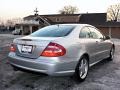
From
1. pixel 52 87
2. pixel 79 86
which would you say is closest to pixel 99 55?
pixel 79 86

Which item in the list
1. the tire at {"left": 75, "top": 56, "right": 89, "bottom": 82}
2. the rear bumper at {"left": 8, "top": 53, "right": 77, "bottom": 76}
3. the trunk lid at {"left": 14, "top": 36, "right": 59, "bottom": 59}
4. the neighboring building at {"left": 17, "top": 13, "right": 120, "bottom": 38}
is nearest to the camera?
the rear bumper at {"left": 8, "top": 53, "right": 77, "bottom": 76}

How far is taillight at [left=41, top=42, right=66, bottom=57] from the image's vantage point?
4617mm

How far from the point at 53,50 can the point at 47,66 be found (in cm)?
37

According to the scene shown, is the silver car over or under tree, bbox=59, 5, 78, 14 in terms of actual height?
under

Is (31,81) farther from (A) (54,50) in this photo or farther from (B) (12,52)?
(A) (54,50)

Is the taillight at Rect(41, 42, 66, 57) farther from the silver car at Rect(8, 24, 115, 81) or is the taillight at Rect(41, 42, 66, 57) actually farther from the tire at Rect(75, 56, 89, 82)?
the tire at Rect(75, 56, 89, 82)

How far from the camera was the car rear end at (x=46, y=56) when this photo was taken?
4.60m

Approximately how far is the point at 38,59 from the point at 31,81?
91 cm

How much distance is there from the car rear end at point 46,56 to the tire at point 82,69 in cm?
25

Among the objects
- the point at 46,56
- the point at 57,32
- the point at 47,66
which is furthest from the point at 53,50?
the point at 57,32

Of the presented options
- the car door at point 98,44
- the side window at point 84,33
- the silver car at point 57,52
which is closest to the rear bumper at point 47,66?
the silver car at point 57,52

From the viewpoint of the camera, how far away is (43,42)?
4734 millimetres

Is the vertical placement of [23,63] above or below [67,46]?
below

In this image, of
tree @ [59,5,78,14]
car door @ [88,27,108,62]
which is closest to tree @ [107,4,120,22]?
tree @ [59,5,78,14]
